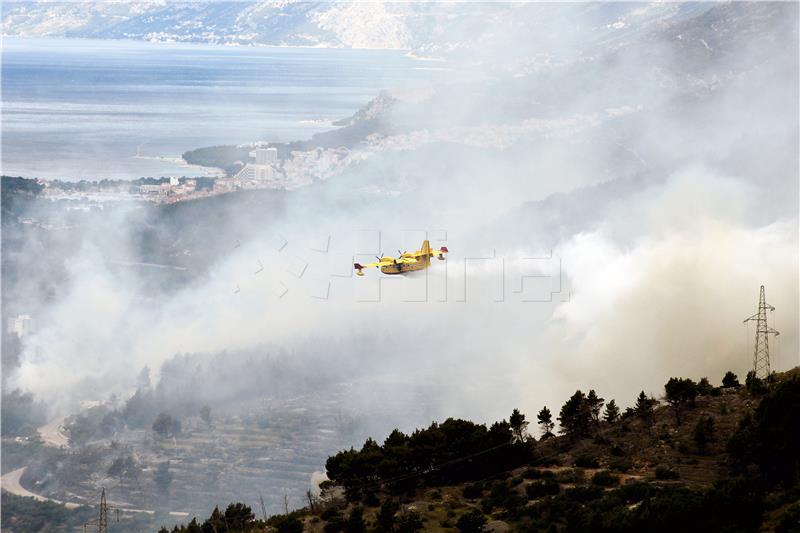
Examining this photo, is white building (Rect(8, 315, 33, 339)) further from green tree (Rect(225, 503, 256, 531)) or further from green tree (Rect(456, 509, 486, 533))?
green tree (Rect(456, 509, 486, 533))

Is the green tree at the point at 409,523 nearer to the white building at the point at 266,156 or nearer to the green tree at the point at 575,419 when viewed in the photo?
the green tree at the point at 575,419

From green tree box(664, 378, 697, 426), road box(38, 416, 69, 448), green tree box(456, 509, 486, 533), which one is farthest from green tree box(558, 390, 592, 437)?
road box(38, 416, 69, 448)

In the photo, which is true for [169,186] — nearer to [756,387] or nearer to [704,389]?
[704,389]

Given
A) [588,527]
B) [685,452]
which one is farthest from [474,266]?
[588,527]

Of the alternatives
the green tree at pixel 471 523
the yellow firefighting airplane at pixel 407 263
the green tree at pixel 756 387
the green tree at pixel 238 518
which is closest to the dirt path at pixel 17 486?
the yellow firefighting airplane at pixel 407 263

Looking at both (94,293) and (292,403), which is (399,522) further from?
(94,293)

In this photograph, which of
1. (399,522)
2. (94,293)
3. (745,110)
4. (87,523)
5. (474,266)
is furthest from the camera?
(745,110)
